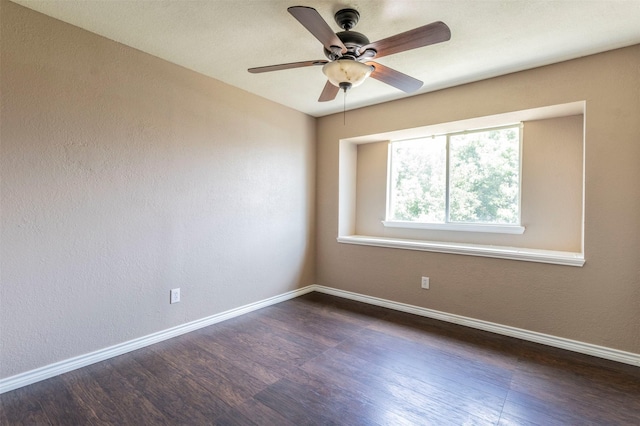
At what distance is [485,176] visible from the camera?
3.28 m

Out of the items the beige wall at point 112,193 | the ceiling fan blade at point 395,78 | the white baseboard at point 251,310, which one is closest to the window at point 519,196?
the white baseboard at point 251,310

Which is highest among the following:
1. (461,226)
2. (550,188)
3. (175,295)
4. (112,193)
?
(550,188)

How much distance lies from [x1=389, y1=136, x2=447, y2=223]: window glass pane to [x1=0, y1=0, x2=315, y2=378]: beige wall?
5.60ft

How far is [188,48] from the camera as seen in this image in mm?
2377

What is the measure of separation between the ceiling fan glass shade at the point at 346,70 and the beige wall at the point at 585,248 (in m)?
1.62

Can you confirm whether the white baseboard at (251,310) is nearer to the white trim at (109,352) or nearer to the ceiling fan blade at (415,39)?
the white trim at (109,352)

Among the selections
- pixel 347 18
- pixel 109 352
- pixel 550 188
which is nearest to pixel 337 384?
pixel 109 352

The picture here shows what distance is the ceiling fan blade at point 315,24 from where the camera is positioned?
54.8 inches

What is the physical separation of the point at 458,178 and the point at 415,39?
7.16 ft

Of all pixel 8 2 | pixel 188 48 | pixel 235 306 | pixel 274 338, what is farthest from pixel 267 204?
pixel 8 2

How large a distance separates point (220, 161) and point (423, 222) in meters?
2.40

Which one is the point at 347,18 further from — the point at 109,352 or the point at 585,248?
the point at 109,352

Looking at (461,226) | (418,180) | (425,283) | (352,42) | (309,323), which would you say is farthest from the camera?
(418,180)

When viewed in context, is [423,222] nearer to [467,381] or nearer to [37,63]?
[467,381]
